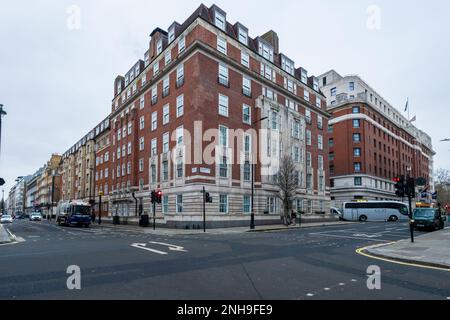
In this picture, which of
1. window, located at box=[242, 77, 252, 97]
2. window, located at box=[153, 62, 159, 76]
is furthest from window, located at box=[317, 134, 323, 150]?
window, located at box=[153, 62, 159, 76]

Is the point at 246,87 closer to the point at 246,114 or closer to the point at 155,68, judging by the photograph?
the point at 246,114

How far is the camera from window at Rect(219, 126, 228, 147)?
1297 inches

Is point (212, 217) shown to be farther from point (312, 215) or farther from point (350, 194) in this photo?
point (350, 194)

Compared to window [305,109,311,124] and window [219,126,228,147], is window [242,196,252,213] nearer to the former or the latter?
window [219,126,228,147]

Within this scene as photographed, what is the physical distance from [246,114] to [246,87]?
312cm

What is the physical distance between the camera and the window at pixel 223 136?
32.9 metres

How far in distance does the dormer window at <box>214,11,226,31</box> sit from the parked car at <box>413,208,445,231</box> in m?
25.8

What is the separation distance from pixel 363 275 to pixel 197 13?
32.4 m

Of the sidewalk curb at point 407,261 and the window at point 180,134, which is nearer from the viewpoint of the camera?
the sidewalk curb at point 407,261

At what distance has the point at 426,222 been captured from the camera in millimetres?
26047

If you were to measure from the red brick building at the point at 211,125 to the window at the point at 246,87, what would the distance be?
118 millimetres

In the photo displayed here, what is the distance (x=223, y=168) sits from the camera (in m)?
32.5

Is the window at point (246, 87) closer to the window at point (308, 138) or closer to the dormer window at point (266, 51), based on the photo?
the dormer window at point (266, 51)

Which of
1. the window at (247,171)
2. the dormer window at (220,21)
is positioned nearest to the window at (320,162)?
the window at (247,171)
